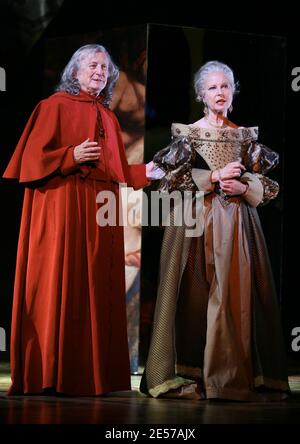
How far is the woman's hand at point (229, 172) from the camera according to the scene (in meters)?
4.27

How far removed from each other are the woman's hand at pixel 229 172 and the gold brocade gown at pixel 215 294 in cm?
4

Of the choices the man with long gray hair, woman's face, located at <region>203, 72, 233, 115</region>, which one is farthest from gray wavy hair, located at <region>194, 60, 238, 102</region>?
the man with long gray hair

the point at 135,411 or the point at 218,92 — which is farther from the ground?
the point at 218,92

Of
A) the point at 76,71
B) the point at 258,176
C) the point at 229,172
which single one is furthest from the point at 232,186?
the point at 76,71

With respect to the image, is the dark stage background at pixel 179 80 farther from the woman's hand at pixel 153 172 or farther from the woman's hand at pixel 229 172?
the woman's hand at pixel 229 172

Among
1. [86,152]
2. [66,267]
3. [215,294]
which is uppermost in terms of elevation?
[86,152]

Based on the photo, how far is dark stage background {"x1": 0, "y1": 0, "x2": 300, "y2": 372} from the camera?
5125 mm

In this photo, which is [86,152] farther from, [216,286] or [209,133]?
[216,286]

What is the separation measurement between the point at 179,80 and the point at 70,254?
1.40 m

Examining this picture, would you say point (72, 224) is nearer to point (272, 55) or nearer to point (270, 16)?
point (272, 55)

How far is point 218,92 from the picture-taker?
4422mm

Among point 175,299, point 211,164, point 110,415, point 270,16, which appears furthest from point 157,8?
point 110,415

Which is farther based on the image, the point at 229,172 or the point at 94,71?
the point at 94,71

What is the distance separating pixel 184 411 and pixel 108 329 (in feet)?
2.38
